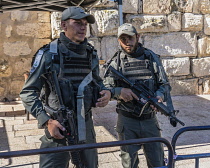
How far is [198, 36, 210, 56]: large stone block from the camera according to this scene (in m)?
7.79

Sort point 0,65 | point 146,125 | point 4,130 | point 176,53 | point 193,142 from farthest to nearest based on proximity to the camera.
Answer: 1. point 176,53
2. point 0,65
3. point 4,130
4. point 193,142
5. point 146,125

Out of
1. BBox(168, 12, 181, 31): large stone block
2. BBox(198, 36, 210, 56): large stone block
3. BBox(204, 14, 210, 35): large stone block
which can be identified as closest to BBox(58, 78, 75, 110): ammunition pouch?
BBox(168, 12, 181, 31): large stone block

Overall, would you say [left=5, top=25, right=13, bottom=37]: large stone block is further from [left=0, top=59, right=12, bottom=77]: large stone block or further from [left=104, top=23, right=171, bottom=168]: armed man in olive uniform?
[left=104, top=23, right=171, bottom=168]: armed man in olive uniform

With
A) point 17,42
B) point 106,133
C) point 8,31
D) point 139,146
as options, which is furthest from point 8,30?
point 139,146

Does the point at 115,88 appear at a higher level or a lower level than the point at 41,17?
lower

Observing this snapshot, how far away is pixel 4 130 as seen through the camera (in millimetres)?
4715

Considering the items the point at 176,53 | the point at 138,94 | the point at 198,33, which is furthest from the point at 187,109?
the point at 138,94

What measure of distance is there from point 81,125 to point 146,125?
0.79 metres

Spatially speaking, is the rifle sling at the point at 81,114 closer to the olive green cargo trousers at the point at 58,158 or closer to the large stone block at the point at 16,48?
the olive green cargo trousers at the point at 58,158

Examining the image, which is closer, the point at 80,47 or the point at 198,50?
the point at 80,47

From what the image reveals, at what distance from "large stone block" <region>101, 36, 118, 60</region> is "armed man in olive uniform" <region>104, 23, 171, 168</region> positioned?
4.23 meters

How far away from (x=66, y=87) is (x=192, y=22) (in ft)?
20.9

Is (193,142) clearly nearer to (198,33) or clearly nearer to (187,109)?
(187,109)

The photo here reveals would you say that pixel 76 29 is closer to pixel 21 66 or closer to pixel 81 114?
pixel 81 114
